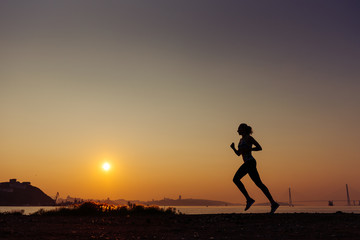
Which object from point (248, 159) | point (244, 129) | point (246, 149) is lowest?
point (248, 159)

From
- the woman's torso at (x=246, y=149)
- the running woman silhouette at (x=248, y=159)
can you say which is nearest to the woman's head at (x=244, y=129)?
the running woman silhouette at (x=248, y=159)

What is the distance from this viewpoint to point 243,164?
32.9 ft

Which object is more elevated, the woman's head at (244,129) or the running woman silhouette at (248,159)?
the woman's head at (244,129)

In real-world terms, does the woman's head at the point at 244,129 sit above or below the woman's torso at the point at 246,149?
above

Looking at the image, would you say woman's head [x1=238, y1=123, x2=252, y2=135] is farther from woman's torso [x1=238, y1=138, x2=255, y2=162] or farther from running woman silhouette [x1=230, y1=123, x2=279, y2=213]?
woman's torso [x1=238, y1=138, x2=255, y2=162]

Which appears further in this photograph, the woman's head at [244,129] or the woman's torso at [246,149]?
the woman's head at [244,129]

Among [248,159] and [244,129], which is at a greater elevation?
[244,129]

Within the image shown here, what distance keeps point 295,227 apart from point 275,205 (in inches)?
117

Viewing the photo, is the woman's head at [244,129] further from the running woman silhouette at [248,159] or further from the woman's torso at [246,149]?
the woman's torso at [246,149]

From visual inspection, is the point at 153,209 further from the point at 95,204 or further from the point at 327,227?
the point at 327,227

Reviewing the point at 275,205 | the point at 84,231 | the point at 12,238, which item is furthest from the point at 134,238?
the point at 275,205

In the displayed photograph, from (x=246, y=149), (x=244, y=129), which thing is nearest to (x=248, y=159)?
(x=246, y=149)

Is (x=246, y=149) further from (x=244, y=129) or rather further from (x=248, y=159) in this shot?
(x=244, y=129)

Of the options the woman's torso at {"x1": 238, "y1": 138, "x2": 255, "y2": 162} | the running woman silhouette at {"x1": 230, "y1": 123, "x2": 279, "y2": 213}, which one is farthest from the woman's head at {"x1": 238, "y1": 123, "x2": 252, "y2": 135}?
the woman's torso at {"x1": 238, "y1": 138, "x2": 255, "y2": 162}
